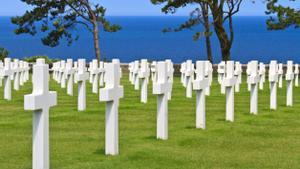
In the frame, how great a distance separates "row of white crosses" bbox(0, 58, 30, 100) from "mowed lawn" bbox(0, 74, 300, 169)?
1464 millimetres

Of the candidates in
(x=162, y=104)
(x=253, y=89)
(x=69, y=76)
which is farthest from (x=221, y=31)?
(x=162, y=104)

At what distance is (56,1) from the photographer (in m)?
45.1

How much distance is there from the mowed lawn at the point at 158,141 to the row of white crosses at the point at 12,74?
146 cm

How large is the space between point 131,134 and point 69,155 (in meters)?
2.42

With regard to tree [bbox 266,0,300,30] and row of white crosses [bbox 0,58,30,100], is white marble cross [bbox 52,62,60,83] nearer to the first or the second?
row of white crosses [bbox 0,58,30,100]

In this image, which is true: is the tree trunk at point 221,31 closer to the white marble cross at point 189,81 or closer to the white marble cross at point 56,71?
the white marble cross at point 56,71

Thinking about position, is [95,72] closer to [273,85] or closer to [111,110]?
[273,85]

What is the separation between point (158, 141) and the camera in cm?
1277

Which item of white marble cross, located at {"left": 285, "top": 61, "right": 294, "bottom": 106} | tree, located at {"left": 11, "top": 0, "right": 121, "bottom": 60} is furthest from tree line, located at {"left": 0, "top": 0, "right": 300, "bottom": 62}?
white marble cross, located at {"left": 285, "top": 61, "right": 294, "bottom": 106}

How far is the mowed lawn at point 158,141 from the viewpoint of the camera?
11.0 m

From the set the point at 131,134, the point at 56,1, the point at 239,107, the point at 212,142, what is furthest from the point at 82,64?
the point at 56,1

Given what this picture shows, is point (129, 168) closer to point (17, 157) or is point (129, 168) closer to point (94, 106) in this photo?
point (17, 157)

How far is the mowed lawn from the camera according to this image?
1099 centimetres

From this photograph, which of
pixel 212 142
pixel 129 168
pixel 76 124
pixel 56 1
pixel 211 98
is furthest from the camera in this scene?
pixel 56 1
